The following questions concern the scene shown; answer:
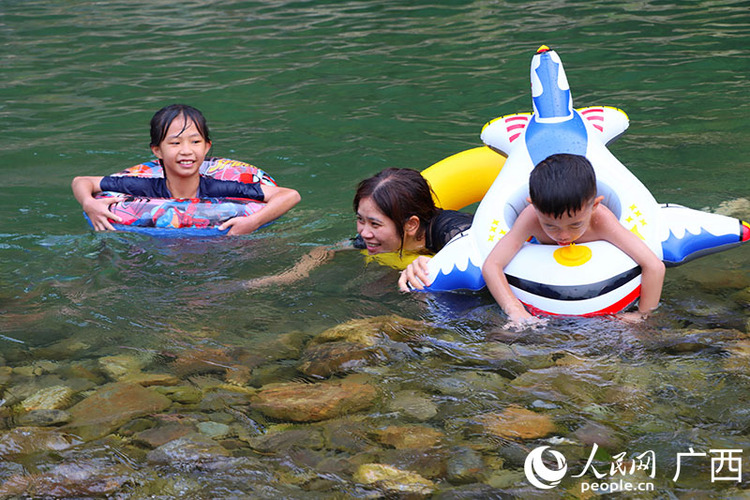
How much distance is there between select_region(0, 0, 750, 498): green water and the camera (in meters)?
3.48

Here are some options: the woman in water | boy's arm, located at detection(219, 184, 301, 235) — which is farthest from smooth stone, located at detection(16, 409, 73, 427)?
boy's arm, located at detection(219, 184, 301, 235)

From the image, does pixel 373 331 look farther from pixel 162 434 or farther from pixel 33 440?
pixel 33 440

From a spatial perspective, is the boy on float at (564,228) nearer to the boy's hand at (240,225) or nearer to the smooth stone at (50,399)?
the boy's hand at (240,225)

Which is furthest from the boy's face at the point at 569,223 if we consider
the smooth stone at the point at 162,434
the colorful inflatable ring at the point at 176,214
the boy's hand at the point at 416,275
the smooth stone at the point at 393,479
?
the colorful inflatable ring at the point at 176,214

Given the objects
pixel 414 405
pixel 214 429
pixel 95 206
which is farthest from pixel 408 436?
pixel 95 206

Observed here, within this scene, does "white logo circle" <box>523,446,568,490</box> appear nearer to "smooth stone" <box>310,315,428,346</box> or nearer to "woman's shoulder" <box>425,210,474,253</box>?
"smooth stone" <box>310,315,428,346</box>

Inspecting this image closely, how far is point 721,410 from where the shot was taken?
3.22 meters

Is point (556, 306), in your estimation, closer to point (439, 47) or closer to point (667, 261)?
point (667, 261)

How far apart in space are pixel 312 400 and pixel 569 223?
1.39 metres

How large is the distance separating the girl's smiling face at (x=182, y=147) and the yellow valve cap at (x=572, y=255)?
244 cm

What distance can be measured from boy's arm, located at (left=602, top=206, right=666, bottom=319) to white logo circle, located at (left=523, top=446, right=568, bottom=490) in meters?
1.22

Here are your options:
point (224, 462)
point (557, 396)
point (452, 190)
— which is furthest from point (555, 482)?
point (452, 190)

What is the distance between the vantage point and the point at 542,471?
2.90 metres

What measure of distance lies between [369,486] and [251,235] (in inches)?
112
